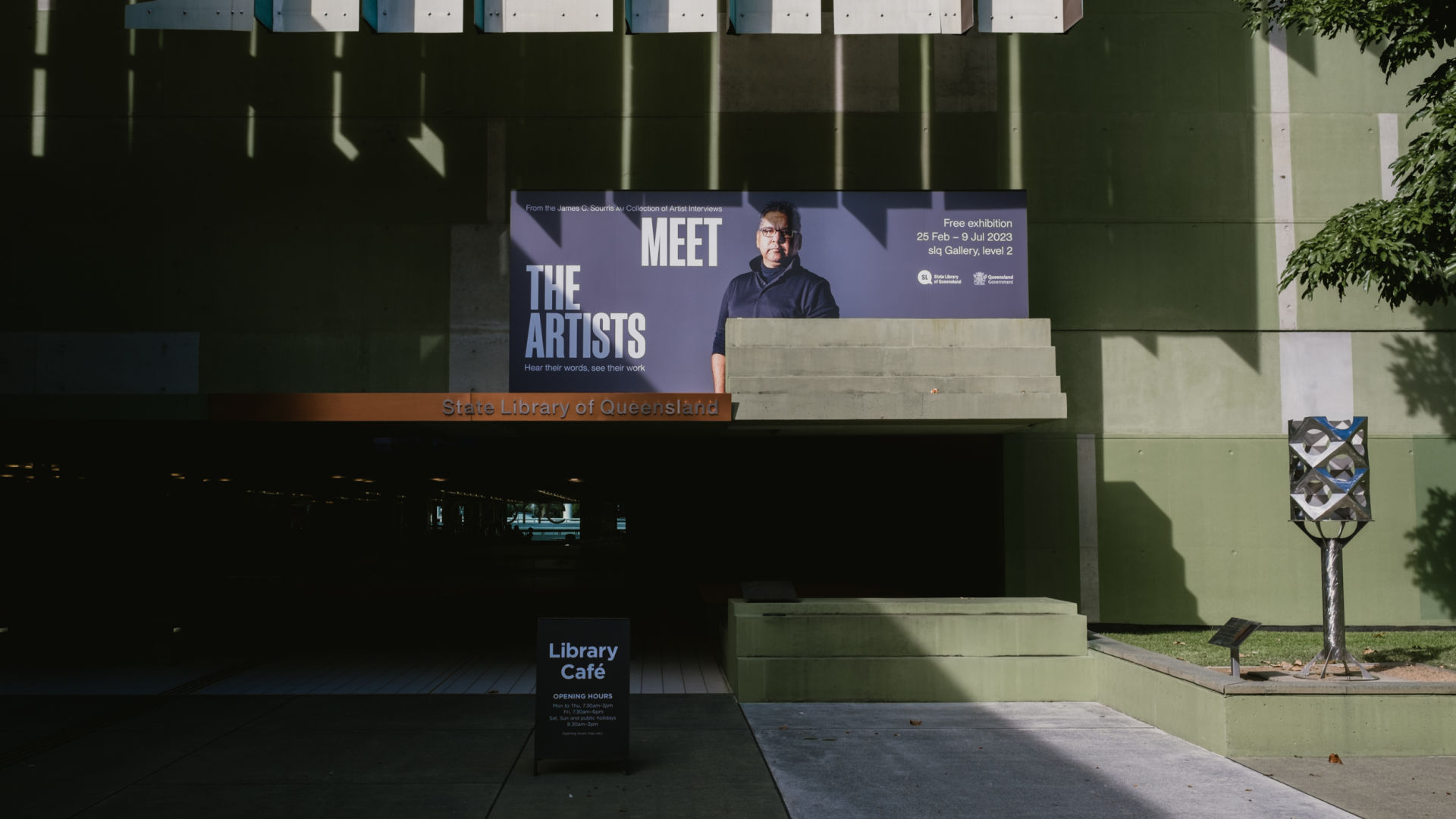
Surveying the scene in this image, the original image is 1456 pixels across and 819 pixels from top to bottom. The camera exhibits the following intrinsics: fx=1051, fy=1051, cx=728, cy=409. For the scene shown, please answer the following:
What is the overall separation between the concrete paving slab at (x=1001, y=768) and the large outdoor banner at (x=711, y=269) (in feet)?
21.2

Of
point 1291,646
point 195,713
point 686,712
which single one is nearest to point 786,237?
point 686,712

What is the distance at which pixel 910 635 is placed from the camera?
11211mm

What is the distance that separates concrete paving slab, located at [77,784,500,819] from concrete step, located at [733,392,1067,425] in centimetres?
580

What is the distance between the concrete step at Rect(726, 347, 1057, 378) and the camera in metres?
12.6

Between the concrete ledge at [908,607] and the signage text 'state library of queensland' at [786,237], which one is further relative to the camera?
the signage text 'state library of queensland' at [786,237]

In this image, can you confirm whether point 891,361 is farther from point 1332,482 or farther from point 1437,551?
point 1437,551

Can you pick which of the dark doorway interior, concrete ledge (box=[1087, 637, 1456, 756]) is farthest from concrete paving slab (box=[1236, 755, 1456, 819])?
the dark doorway interior

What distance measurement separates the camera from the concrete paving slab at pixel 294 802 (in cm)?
688

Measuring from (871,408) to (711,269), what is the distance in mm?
4329

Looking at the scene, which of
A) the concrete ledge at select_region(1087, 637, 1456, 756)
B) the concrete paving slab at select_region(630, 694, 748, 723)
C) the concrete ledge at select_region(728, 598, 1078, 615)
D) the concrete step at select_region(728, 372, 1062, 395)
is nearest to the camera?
the concrete ledge at select_region(1087, 637, 1456, 756)

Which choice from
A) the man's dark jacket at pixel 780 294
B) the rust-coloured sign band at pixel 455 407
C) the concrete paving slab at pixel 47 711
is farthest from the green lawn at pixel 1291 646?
the concrete paving slab at pixel 47 711

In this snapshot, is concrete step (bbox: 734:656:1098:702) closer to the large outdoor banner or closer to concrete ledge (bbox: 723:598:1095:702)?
concrete ledge (bbox: 723:598:1095:702)

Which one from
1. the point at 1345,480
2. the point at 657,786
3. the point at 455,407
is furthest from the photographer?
the point at 455,407

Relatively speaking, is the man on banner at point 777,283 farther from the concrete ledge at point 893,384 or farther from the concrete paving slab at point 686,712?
the concrete paving slab at point 686,712
